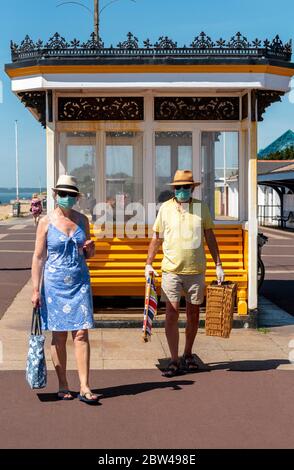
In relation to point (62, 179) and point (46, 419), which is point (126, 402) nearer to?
point (46, 419)

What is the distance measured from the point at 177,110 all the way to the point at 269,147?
75661 millimetres

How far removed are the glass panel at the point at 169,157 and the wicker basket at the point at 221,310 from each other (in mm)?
2808

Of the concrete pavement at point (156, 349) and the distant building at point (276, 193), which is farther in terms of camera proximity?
the distant building at point (276, 193)

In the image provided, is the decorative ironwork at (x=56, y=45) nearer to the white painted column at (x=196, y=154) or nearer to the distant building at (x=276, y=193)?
the white painted column at (x=196, y=154)

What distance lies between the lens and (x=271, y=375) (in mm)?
7066

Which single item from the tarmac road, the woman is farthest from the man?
the woman

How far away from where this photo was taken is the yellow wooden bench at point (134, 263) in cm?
955

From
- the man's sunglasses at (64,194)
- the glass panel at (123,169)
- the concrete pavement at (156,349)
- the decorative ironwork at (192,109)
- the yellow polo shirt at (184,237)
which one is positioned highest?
the decorative ironwork at (192,109)

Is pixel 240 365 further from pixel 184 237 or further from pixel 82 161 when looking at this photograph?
pixel 82 161

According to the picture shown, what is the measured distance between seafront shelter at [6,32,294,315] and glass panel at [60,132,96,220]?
0.04ft

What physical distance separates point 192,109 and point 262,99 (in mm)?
907

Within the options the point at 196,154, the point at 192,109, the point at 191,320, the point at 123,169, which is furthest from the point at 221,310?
the point at 192,109

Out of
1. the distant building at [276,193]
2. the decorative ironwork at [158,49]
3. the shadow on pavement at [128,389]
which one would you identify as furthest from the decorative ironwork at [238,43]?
the distant building at [276,193]

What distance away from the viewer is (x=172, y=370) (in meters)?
7.02
